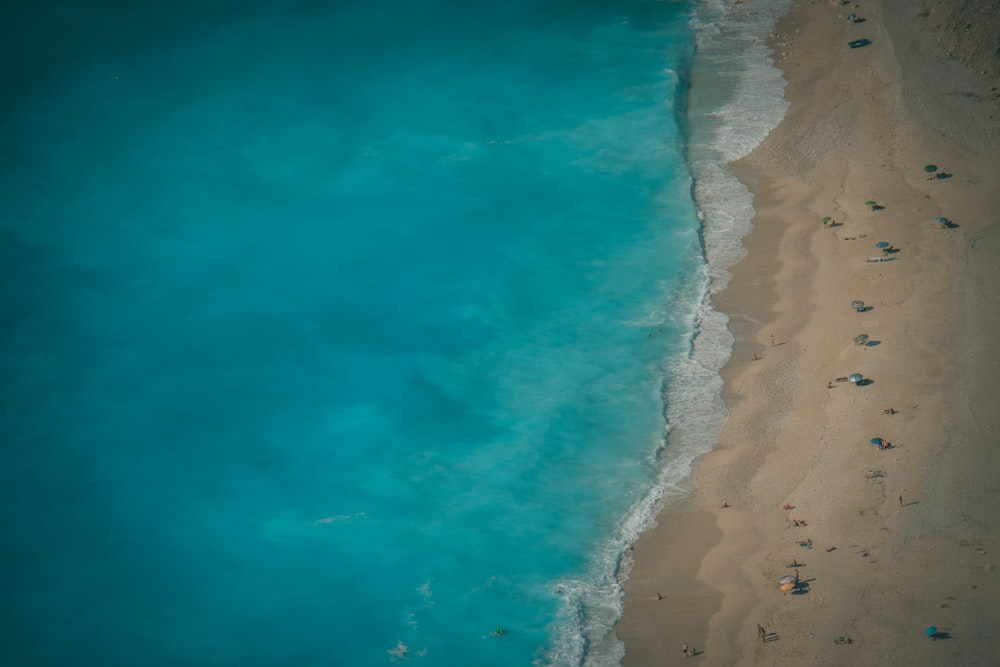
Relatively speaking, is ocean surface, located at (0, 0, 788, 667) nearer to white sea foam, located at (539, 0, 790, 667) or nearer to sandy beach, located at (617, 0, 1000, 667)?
white sea foam, located at (539, 0, 790, 667)

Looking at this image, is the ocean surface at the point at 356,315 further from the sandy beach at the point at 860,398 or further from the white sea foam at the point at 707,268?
the sandy beach at the point at 860,398

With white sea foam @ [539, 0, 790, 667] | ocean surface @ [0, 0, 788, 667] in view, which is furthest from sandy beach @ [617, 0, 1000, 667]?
ocean surface @ [0, 0, 788, 667]

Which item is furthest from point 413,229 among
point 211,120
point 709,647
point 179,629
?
point 709,647

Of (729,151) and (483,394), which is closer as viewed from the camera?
(483,394)

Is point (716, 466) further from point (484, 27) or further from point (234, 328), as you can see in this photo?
point (484, 27)

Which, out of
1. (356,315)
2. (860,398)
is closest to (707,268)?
(860,398)

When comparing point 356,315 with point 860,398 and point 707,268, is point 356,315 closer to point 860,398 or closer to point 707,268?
point 707,268

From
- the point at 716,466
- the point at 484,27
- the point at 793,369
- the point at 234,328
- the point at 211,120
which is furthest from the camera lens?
the point at 484,27
